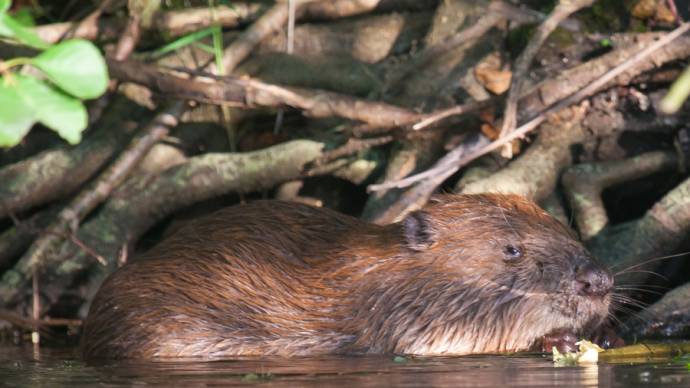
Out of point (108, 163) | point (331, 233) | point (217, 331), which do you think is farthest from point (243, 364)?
point (108, 163)

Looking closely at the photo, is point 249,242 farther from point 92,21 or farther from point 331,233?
point 92,21

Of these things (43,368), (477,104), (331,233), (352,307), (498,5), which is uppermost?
(498,5)

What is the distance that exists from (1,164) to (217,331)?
308 centimetres

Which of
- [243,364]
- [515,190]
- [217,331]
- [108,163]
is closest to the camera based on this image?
[243,364]

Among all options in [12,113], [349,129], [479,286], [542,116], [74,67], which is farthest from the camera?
[349,129]

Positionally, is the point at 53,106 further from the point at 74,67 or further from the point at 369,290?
the point at 369,290

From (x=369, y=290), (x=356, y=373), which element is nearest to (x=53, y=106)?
(x=356, y=373)

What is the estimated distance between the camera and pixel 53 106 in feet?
7.96

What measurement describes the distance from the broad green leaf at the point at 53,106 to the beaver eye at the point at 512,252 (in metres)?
3.55

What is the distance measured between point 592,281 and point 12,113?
3.74 metres

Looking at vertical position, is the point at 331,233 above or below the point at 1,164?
below

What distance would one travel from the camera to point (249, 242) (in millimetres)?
5930

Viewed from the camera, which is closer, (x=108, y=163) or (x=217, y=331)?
(x=217, y=331)

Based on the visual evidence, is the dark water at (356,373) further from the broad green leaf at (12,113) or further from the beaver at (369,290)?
the broad green leaf at (12,113)
